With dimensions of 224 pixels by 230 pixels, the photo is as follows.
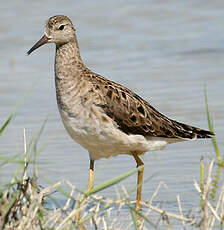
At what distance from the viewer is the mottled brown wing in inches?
303

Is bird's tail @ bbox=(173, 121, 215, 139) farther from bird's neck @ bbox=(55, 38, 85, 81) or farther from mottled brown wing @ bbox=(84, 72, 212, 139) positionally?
bird's neck @ bbox=(55, 38, 85, 81)

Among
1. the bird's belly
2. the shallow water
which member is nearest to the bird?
the bird's belly

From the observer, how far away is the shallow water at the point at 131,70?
8625 mm

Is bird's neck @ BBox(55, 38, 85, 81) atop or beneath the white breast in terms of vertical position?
atop

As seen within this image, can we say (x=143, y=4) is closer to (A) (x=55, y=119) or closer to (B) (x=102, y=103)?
(A) (x=55, y=119)

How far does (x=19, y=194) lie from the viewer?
221 inches

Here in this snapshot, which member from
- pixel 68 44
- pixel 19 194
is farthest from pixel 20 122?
pixel 19 194

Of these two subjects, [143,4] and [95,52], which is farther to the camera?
[143,4]

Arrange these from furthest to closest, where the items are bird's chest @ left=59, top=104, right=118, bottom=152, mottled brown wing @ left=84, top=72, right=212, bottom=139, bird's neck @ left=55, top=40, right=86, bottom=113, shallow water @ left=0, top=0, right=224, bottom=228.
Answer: shallow water @ left=0, top=0, right=224, bottom=228 → mottled brown wing @ left=84, top=72, right=212, bottom=139 → bird's neck @ left=55, top=40, right=86, bottom=113 → bird's chest @ left=59, top=104, right=118, bottom=152

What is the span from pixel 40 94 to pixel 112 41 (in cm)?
333

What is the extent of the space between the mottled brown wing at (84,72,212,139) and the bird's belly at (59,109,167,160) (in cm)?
11

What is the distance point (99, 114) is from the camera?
24.6 ft

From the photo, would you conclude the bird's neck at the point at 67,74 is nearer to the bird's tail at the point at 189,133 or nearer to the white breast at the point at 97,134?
the white breast at the point at 97,134

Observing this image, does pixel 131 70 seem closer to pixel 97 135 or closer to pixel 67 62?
pixel 67 62
